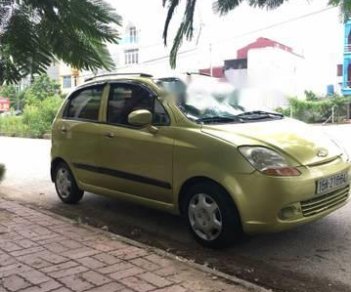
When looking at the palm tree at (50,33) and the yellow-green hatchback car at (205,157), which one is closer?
the palm tree at (50,33)

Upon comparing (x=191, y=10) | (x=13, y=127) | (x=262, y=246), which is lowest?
(x=262, y=246)

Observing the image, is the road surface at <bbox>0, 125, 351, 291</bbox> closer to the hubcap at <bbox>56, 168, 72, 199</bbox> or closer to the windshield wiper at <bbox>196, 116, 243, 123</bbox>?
the hubcap at <bbox>56, 168, 72, 199</bbox>

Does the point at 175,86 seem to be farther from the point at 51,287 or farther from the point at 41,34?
the point at 41,34

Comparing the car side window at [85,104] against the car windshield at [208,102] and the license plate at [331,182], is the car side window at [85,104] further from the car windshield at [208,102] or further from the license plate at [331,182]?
the license plate at [331,182]

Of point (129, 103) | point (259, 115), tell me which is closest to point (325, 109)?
point (259, 115)

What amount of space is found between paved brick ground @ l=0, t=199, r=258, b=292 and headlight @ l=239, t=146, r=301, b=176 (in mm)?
1059

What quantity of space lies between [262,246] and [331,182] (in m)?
0.86

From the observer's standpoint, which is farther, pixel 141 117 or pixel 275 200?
pixel 141 117

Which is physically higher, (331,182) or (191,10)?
(191,10)

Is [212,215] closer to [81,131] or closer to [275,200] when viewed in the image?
[275,200]

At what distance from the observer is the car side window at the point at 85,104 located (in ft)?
20.6

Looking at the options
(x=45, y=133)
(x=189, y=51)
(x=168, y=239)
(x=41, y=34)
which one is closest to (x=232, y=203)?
(x=168, y=239)

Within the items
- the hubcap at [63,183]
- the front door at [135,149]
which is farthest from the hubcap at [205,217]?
the hubcap at [63,183]

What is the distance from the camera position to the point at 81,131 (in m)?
6.35
